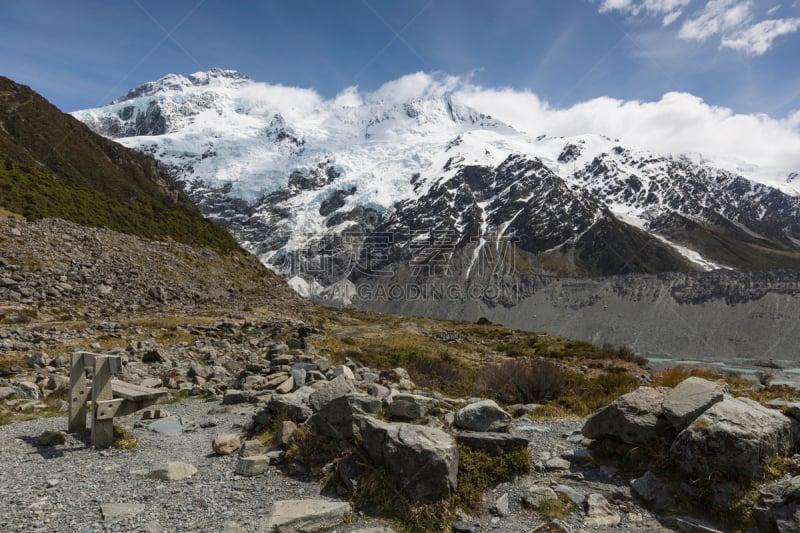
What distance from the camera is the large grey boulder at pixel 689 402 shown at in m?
6.83

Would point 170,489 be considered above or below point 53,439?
below

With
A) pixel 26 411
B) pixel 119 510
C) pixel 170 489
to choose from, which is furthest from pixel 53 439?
pixel 26 411

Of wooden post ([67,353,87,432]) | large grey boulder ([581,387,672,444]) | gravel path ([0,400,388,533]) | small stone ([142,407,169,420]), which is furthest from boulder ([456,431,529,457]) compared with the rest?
small stone ([142,407,169,420])

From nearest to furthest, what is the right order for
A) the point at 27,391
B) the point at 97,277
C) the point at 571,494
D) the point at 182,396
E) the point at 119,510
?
1. the point at 119,510
2. the point at 571,494
3. the point at 27,391
4. the point at 182,396
5. the point at 97,277

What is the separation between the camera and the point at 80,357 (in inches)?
344

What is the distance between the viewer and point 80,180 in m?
71.0

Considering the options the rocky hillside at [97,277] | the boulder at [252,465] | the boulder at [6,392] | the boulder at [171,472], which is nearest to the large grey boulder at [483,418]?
the boulder at [252,465]

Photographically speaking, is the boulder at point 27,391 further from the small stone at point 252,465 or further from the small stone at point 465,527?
the small stone at point 465,527

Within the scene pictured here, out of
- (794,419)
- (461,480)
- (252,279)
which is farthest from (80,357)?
(252,279)

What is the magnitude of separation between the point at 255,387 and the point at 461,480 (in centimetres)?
864

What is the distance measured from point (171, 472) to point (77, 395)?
11.6 feet

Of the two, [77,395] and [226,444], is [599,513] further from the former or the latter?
[77,395]

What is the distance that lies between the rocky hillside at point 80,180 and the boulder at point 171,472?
3666 centimetres

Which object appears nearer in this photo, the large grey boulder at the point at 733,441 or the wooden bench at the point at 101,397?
the large grey boulder at the point at 733,441
